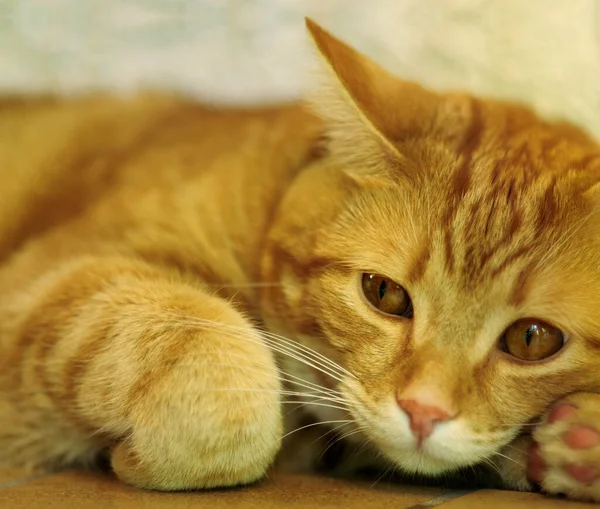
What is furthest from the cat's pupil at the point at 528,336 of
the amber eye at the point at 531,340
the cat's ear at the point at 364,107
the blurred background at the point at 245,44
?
the blurred background at the point at 245,44

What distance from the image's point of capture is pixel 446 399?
1.04 meters

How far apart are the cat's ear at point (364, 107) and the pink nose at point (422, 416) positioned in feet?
1.40

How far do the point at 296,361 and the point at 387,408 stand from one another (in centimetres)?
26

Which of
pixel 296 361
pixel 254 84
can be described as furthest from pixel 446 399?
pixel 254 84

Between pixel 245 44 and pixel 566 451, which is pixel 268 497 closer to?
pixel 566 451

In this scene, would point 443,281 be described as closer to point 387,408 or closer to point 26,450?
point 387,408

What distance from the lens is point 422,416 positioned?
1041 millimetres

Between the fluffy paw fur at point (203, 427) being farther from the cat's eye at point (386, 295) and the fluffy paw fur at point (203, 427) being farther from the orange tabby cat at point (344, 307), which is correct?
the cat's eye at point (386, 295)

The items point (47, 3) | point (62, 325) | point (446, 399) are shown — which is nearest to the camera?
point (446, 399)

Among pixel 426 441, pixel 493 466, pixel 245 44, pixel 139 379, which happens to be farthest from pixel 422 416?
pixel 245 44

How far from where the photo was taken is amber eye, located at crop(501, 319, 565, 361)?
1.11m

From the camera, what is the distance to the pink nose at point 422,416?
1036 mm

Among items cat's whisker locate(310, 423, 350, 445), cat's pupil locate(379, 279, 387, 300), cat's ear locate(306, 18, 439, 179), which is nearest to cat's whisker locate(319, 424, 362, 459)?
cat's whisker locate(310, 423, 350, 445)

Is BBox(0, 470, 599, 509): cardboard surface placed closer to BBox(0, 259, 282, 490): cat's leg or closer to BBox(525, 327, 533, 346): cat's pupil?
BBox(0, 259, 282, 490): cat's leg
